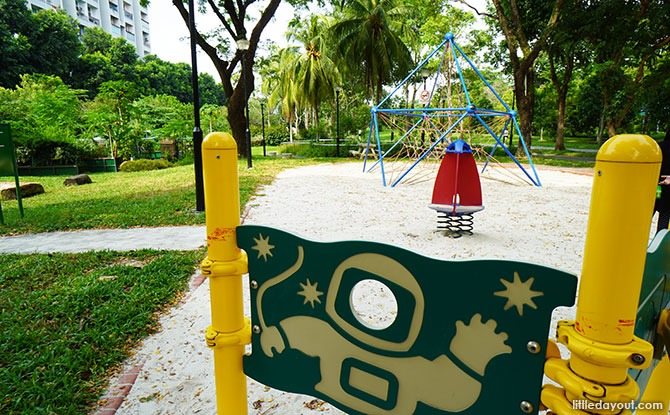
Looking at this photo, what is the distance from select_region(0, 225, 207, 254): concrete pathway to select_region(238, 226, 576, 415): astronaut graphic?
408 centimetres

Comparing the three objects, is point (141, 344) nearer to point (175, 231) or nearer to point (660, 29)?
point (175, 231)

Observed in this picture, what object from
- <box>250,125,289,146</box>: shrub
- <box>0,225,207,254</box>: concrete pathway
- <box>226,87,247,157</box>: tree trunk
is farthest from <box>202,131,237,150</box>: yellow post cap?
<box>250,125,289,146</box>: shrub

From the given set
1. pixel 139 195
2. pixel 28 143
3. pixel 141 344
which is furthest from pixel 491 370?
pixel 28 143

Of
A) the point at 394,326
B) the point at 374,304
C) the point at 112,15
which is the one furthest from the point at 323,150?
the point at 112,15

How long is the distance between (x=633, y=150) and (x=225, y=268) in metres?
1.21

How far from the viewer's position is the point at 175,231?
6059 mm

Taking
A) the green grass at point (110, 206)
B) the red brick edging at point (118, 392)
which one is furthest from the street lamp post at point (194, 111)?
the red brick edging at point (118, 392)

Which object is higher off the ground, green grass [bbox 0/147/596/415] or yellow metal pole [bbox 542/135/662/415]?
yellow metal pole [bbox 542/135/662/415]

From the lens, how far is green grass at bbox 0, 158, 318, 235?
21.4ft

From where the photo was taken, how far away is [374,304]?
135 inches

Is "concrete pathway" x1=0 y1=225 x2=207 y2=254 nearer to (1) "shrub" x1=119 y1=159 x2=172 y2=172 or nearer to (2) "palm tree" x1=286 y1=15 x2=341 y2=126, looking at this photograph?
(1) "shrub" x1=119 y1=159 x2=172 y2=172

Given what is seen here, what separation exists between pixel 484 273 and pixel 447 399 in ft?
1.37

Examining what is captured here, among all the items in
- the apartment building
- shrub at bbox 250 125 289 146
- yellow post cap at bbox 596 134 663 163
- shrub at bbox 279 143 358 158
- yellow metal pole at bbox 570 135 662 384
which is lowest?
shrub at bbox 279 143 358 158

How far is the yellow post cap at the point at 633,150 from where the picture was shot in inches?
30.0
